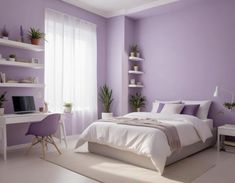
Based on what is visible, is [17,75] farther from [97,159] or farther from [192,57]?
[192,57]

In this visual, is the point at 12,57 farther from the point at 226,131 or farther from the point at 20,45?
the point at 226,131

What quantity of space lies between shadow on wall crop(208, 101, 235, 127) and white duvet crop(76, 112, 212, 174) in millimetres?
607

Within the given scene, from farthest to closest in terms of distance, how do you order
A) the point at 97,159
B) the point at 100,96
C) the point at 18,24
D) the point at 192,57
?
the point at 100,96, the point at 192,57, the point at 18,24, the point at 97,159

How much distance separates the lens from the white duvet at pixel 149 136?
310cm

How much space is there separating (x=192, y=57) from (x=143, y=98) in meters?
1.62

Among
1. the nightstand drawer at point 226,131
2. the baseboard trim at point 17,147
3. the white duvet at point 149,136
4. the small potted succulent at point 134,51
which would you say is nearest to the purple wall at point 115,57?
the small potted succulent at point 134,51

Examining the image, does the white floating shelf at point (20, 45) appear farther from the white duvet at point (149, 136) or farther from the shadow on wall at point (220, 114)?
the shadow on wall at point (220, 114)

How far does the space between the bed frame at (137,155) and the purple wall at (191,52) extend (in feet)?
3.70

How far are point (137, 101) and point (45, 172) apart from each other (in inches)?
128

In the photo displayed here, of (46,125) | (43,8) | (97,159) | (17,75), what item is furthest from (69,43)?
(97,159)

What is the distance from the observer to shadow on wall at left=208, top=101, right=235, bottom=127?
4.63 m

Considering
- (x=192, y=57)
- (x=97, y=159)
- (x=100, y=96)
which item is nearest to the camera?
(x=97, y=159)

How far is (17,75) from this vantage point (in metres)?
4.34

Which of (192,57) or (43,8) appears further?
(192,57)
